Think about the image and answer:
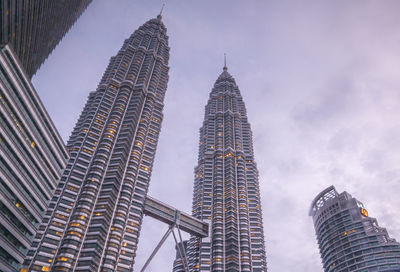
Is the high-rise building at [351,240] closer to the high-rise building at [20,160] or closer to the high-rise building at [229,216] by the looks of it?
the high-rise building at [229,216]

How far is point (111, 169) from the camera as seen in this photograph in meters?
138

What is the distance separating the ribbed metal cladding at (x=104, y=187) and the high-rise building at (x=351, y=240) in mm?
105777

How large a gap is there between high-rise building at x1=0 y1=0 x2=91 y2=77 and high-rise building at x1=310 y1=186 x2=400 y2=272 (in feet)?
544

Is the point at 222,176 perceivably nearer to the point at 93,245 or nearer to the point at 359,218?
the point at 359,218

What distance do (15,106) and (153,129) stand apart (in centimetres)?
10693

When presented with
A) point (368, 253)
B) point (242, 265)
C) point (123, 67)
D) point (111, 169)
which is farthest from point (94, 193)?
point (368, 253)

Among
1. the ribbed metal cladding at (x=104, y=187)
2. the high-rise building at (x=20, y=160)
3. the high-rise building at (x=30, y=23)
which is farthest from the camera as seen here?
the ribbed metal cladding at (x=104, y=187)

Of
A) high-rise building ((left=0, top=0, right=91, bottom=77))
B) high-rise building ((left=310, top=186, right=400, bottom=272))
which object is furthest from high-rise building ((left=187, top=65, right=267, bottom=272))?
high-rise building ((left=0, top=0, right=91, bottom=77))

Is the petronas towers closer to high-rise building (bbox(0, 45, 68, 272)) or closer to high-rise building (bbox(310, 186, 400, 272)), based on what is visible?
high-rise building (bbox(0, 45, 68, 272))

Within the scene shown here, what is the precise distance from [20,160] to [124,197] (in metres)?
65.9

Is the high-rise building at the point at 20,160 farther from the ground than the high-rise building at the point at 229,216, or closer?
closer

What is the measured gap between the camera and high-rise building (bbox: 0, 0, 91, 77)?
2955 inches

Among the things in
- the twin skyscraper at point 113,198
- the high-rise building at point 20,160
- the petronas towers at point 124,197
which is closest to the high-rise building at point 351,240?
the twin skyscraper at point 113,198

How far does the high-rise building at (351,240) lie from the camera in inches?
5906
